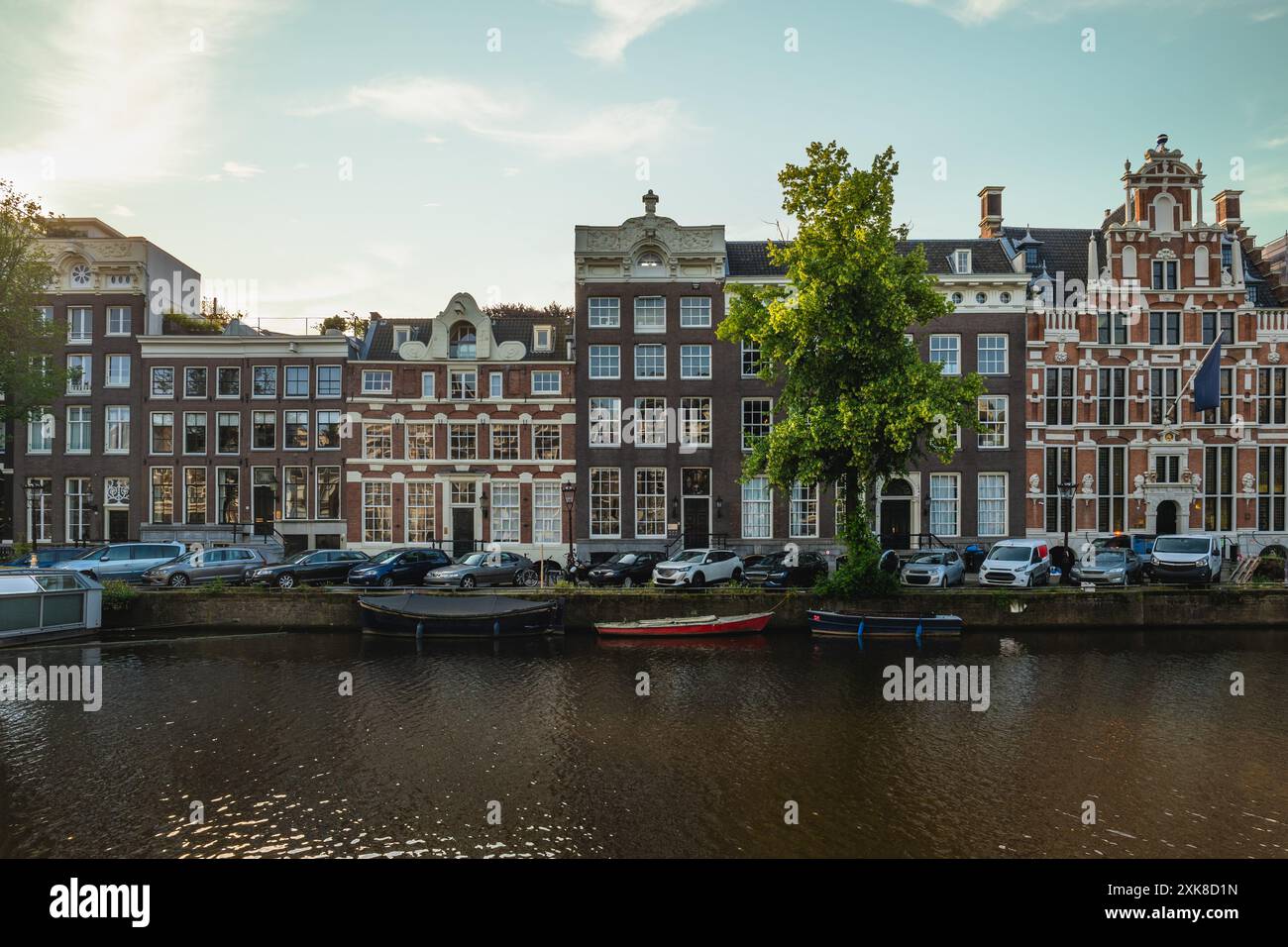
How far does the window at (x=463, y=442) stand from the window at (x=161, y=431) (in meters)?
15.7

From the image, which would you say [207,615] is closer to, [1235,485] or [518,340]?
[518,340]

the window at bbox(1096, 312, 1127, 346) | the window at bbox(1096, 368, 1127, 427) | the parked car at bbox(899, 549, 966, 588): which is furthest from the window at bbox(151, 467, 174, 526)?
the window at bbox(1096, 312, 1127, 346)

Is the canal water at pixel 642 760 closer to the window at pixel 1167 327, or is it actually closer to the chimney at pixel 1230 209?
the window at pixel 1167 327

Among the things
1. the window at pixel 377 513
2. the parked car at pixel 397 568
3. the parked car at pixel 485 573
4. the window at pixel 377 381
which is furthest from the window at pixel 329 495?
the parked car at pixel 485 573

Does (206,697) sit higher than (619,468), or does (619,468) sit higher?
(619,468)

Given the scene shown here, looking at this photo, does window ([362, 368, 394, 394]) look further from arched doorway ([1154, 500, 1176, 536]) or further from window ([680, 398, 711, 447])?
arched doorway ([1154, 500, 1176, 536])

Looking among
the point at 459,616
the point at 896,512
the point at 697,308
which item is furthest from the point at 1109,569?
the point at 459,616

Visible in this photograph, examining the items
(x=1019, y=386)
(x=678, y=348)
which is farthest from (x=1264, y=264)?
(x=678, y=348)

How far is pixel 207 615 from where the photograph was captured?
1056 inches

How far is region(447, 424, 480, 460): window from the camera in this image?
4019 cm

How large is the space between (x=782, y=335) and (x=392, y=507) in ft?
80.0

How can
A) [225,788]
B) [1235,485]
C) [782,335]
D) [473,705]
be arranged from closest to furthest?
[225,788]
[473,705]
[782,335]
[1235,485]

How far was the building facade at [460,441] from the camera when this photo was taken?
39.8m

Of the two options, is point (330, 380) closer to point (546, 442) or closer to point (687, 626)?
point (546, 442)
